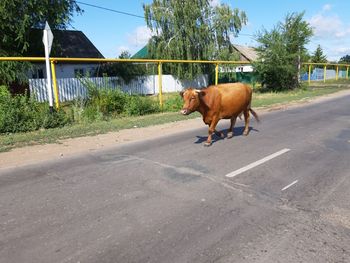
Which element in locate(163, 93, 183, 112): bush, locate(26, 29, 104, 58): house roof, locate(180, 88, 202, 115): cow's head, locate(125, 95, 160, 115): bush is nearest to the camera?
locate(180, 88, 202, 115): cow's head

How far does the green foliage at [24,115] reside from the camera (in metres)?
9.94

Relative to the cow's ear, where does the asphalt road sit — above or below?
below

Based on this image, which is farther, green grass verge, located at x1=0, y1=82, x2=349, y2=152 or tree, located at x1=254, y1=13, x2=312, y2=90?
tree, located at x1=254, y1=13, x2=312, y2=90

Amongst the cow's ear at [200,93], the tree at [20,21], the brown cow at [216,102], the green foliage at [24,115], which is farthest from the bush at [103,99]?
the tree at [20,21]

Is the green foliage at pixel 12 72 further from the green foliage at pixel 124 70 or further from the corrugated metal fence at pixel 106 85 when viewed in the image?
the green foliage at pixel 124 70

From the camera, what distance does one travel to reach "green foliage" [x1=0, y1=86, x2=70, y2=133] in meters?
9.94

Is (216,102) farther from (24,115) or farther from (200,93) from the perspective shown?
(24,115)

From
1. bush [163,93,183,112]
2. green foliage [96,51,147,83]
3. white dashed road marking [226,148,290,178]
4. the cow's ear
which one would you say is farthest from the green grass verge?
green foliage [96,51,147,83]

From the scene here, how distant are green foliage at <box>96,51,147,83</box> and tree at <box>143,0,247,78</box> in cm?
505

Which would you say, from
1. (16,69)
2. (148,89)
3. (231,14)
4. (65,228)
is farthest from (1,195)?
(231,14)

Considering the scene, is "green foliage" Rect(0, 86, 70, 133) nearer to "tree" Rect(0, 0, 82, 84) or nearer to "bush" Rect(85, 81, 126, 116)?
"bush" Rect(85, 81, 126, 116)

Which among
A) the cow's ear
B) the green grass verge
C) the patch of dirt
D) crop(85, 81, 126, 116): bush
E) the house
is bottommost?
the patch of dirt

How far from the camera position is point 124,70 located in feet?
80.2

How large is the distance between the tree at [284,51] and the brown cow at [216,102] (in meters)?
17.4
